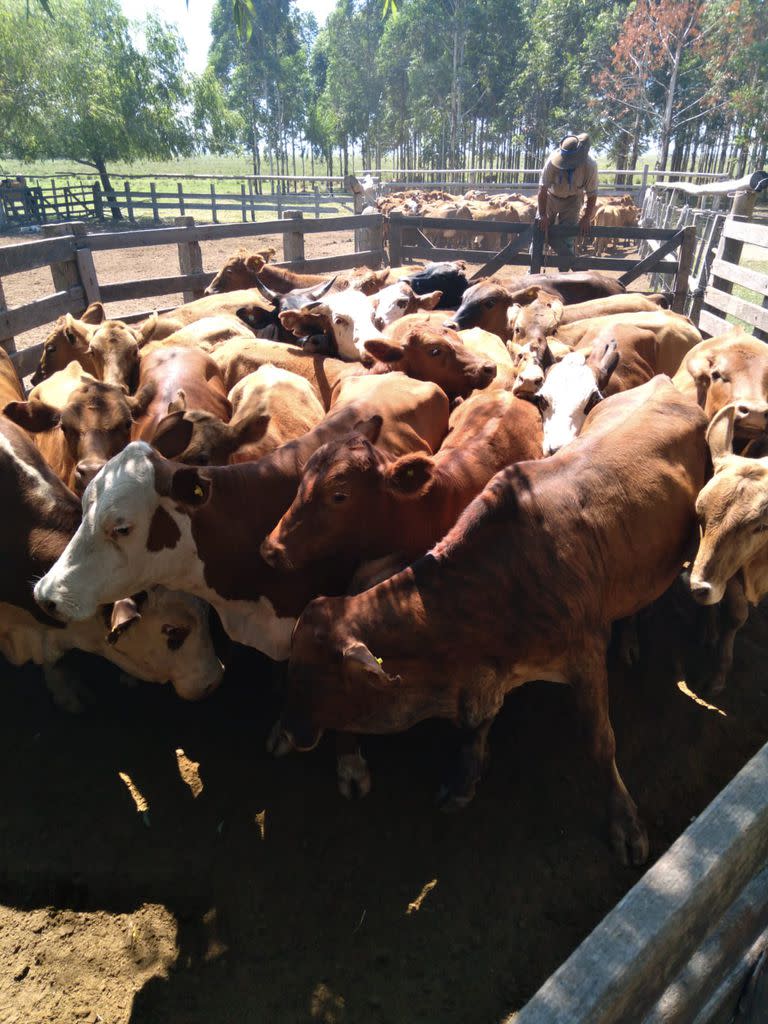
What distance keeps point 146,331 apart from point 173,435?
285 cm

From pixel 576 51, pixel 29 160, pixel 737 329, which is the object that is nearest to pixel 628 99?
pixel 576 51

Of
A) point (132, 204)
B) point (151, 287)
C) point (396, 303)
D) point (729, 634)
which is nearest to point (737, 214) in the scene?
point (396, 303)

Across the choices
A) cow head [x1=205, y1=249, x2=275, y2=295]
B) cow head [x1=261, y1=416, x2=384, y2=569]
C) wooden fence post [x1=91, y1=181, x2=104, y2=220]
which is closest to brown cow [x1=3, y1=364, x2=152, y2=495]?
cow head [x1=261, y1=416, x2=384, y2=569]

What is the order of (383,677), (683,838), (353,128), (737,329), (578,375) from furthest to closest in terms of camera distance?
(353,128), (737,329), (578,375), (383,677), (683,838)

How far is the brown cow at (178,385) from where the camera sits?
4.70 metres

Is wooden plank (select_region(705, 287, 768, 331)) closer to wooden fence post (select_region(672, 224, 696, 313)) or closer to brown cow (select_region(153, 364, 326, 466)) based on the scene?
wooden fence post (select_region(672, 224, 696, 313))

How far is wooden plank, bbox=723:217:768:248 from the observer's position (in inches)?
291

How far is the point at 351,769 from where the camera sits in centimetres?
363

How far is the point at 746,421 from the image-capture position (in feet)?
13.7

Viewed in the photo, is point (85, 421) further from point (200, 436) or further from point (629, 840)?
point (629, 840)

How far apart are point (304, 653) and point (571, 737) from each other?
1740 mm

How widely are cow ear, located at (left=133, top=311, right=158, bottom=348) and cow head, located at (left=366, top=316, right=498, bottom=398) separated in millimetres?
2262

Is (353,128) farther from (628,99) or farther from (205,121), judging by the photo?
(628,99)

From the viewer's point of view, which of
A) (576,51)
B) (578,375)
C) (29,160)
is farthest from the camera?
(576,51)
